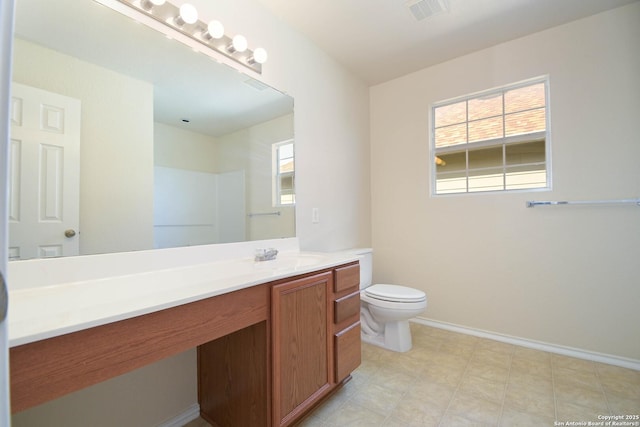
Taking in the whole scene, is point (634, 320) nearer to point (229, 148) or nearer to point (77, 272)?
point (229, 148)

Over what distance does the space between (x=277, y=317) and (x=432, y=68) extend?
2577 millimetres

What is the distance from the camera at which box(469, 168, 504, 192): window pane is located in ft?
7.61

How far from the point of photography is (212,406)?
1360 millimetres

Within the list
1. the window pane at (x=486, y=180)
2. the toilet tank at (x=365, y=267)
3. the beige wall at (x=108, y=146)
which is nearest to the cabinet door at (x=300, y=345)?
the beige wall at (x=108, y=146)

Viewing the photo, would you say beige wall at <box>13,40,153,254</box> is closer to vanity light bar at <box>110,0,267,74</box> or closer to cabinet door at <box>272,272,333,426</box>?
vanity light bar at <box>110,0,267,74</box>

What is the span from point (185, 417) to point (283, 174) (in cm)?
145

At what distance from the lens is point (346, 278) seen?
61.5 inches

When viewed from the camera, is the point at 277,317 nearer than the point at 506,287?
Yes

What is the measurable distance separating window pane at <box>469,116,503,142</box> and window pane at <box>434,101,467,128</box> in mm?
117

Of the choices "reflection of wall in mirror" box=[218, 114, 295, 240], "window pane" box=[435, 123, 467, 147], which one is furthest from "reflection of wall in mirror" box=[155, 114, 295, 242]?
"window pane" box=[435, 123, 467, 147]

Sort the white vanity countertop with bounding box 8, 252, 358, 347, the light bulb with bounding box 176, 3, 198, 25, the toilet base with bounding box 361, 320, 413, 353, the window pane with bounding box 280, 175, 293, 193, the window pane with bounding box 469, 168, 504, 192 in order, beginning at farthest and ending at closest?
the window pane with bounding box 469, 168, 504, 192
the toilet base with bounding box 361, 320, 413, 353
the window pane with bounding box 280, 175, 293, 193
the light bulb with bounding box 176, 3, 198, 25
the white vanity countertop with bounding box 8, 252, 358, 347

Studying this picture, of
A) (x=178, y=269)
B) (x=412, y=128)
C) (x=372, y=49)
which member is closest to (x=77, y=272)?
(x=178, y=269)

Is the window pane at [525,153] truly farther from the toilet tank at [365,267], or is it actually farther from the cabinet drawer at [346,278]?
the cabinet drawer at [346,278]

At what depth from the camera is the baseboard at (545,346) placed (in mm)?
1834
